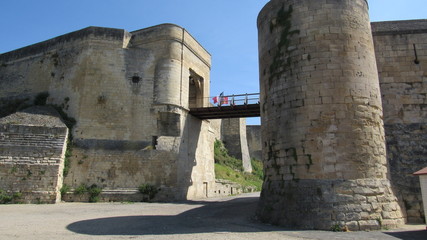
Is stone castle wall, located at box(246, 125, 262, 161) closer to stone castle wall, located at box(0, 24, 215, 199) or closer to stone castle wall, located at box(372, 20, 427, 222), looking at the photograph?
stone castle wall, located at box(0, 24, 215, 199)

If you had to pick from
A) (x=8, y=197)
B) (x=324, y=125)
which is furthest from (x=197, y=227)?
(x=8, y=197)

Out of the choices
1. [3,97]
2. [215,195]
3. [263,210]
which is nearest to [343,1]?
[263,210]

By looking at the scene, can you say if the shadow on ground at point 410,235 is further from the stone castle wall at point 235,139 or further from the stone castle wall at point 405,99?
the stone castle wall at point 235,139

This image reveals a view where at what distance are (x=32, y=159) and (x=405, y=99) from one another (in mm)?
13464

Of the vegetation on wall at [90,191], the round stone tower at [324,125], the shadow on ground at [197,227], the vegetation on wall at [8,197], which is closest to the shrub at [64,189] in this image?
the vegetation on wall at [90,191]

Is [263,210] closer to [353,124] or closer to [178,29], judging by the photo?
[353,124]

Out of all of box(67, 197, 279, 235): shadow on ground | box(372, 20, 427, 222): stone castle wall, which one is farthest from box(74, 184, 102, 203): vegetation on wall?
box(372, 20, 427, 222): stone castle wall

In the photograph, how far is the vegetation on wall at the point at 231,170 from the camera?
22.9m

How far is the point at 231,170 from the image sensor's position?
24.7 m

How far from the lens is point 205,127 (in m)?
18.5

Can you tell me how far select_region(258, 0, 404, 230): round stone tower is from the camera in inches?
263

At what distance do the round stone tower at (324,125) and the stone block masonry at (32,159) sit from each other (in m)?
9.14

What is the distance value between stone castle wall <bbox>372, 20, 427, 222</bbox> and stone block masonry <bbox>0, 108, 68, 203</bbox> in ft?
39.9

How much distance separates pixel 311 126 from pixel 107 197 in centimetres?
1004
